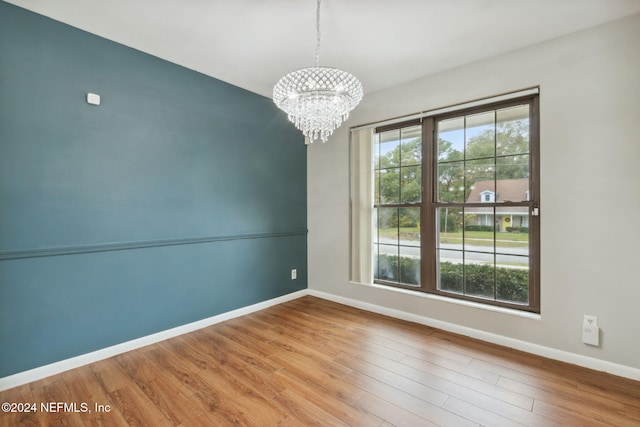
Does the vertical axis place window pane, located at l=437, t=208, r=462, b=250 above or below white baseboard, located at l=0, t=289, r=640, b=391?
above

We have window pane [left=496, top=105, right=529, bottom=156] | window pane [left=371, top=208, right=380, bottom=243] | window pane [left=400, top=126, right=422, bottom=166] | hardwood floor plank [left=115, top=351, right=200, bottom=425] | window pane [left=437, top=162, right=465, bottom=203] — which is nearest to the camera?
Answer: hardwood floor plank [left=115, top=351, right=200, bottom=425]

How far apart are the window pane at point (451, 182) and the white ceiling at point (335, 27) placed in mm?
997

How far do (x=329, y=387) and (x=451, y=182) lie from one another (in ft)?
7.44

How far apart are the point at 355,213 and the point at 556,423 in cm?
250

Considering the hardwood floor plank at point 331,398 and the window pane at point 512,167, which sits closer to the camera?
the hardwood floor plank at point 331,398

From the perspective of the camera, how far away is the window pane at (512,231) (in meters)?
2.59

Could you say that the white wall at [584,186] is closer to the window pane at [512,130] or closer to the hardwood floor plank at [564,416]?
the window pane at [512,130]

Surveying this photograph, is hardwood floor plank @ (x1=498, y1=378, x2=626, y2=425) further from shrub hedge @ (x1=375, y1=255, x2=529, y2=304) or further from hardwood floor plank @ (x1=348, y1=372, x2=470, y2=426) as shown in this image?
shrub hedge @ (x1=375, y1=255, x2=529, y2=304)

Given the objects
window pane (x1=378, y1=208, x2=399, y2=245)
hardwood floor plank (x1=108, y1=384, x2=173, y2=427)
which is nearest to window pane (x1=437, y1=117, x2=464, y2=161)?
window pane (x1=378, y1=208, x2=399, y2=245)

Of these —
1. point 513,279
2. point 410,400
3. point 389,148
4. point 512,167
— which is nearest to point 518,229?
point 513,279

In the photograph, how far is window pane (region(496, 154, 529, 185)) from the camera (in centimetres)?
258

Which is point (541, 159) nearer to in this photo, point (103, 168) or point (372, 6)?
point (372, 6)

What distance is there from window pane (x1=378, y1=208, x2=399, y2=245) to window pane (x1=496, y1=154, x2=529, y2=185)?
1118mm

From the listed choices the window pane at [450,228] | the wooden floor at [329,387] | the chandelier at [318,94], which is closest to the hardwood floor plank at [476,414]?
the wooden floor at [329,387]
